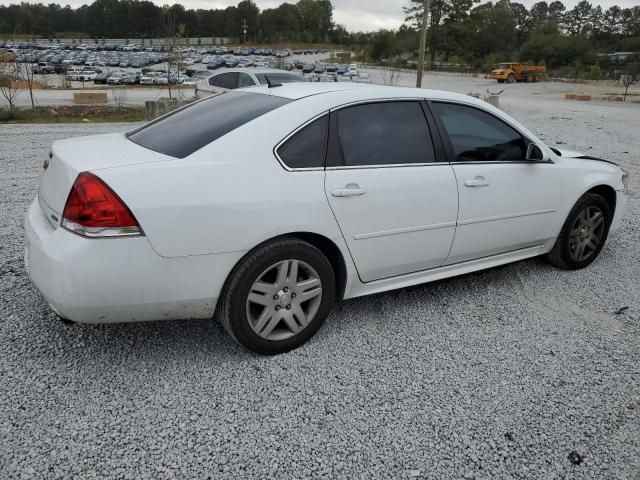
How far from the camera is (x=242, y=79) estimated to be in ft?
45.2

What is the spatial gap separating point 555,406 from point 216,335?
1974 millimetres

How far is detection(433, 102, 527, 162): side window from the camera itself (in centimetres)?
372

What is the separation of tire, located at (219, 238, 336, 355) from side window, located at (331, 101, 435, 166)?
62 centimetres

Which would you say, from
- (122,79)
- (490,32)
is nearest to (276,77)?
(122,79)

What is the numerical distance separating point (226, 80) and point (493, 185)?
11.9 m

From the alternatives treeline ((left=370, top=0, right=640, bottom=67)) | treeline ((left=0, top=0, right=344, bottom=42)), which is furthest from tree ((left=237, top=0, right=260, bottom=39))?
treeline ((left=370, top=0, right=640, bottom=67))

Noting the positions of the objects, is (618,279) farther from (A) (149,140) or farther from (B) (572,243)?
(A) (149,140)

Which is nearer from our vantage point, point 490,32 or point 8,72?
point 8,72

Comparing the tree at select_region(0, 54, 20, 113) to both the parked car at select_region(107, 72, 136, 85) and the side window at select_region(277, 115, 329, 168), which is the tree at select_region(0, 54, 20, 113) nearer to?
the side window at select_region(277, 115, 329, 168)

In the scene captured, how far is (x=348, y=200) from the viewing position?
313 cm

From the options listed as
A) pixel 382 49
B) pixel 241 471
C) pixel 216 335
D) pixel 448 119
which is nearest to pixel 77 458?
pixel 241 471

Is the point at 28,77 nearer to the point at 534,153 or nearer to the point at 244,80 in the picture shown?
the point at 244,80

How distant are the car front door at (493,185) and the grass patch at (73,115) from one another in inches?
524

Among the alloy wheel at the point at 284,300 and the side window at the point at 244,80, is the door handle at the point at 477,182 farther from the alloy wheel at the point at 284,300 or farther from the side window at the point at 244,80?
the side window at the point at 244,80
